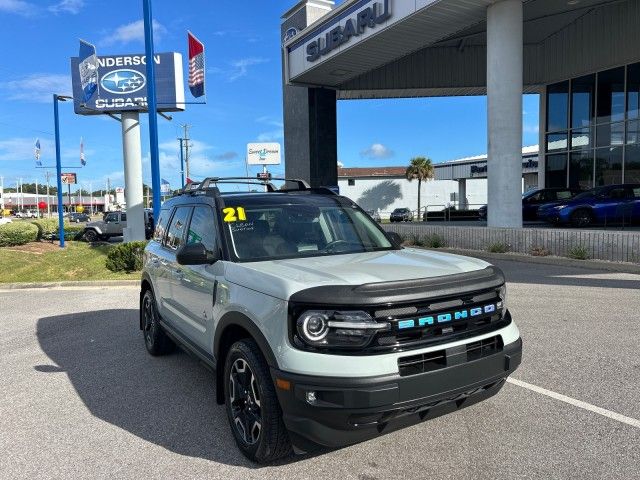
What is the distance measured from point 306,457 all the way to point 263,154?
28.1 meters

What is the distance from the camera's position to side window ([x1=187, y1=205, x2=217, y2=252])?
165 inches

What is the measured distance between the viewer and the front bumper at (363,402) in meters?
2.76

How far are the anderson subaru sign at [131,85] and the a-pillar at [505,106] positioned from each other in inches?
525

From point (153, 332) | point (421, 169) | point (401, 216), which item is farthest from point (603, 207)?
point (421, 169)

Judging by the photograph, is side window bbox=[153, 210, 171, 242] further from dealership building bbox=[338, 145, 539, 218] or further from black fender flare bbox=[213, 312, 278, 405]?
dealership building bbox=[338, 145, 539, 218]

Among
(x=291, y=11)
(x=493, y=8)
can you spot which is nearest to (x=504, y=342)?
(x=493, y=8)

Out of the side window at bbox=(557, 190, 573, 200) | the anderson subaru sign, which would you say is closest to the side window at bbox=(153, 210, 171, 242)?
the anderson subaru sign

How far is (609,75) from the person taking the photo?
2184cm

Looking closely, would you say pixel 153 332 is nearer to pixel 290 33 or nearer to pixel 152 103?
pixel 152 103

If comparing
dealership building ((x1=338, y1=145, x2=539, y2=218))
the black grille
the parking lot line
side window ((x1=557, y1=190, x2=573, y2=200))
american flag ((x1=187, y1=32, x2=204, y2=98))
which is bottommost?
the parking lot line

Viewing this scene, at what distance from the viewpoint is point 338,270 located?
11.1ft

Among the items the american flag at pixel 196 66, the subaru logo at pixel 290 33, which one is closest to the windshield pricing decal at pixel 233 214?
the american flag at pixel 196 66

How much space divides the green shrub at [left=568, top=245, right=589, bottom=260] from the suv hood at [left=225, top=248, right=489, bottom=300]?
897cm

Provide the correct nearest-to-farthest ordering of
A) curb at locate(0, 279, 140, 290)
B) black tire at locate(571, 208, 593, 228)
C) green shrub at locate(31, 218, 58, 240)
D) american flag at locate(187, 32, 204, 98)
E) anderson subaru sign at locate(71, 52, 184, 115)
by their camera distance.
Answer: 1. curb at locate(0, 279, 140, 290)
2. american flag at locate(187, 32, 204, 98)
3. black tire at locate(571, 208, 593, 228)
4. anderson subaru sign at locate(71, 52, 184, 115)
5. green shrub at locate(31, 218, 58, 240)
